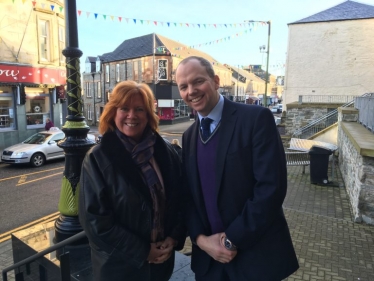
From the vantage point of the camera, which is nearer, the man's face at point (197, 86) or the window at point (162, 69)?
the man's face at point (197, 86)

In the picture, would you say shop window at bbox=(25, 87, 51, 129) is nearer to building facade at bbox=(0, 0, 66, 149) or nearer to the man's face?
building facade at bbox=(0, 0, 66, 149)

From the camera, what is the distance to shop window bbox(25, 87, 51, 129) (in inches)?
667

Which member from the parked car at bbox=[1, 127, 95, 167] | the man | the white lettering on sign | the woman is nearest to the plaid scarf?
the woman

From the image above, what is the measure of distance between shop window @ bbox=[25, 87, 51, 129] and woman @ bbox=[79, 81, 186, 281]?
665 inches

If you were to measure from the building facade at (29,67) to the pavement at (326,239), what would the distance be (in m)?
12.5

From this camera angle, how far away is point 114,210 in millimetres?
1923

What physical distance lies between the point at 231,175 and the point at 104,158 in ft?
2.69

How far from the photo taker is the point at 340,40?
74.9ft

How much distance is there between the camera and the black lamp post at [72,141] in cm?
347

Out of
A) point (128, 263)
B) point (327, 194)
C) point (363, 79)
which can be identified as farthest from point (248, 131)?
point (363, 79)

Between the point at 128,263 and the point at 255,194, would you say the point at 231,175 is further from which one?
the point at 128,263

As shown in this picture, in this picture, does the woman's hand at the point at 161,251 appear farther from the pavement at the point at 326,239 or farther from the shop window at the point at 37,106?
the shop window at the point at 37,106

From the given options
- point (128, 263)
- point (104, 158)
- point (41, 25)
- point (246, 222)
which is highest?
point (41, 25)

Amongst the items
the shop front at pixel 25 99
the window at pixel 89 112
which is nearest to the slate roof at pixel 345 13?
the shop front at pixel 25 99
